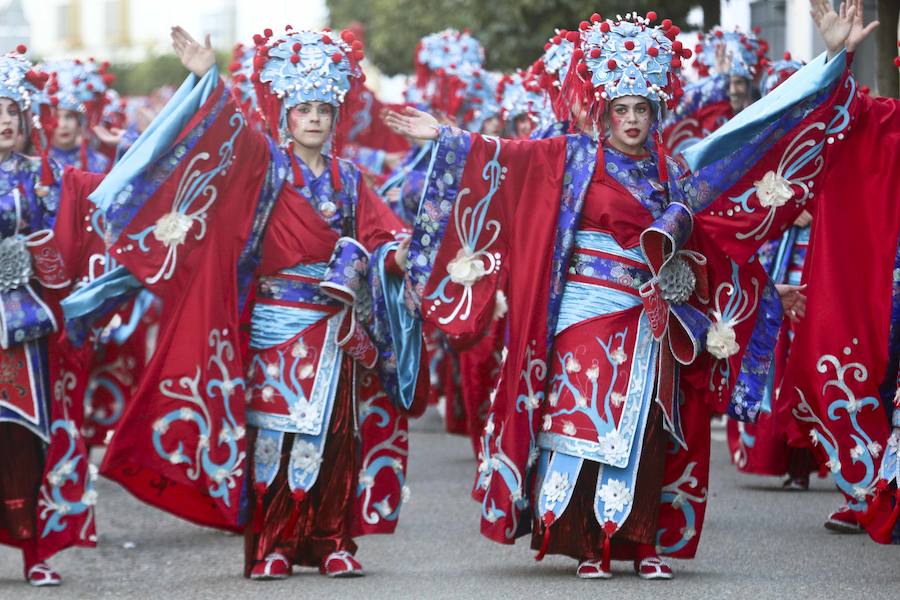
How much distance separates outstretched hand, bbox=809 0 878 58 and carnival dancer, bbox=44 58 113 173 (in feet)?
17.0

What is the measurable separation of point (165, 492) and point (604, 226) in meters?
1.93

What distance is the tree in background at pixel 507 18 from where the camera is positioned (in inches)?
580

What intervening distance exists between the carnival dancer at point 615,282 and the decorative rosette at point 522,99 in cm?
242

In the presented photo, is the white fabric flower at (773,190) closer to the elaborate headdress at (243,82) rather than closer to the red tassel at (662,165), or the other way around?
the red tassel at (662,165)

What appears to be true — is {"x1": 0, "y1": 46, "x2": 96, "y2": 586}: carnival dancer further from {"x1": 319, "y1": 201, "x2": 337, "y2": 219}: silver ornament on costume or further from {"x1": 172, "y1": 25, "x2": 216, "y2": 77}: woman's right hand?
{"x1": 319, "y1": 201, "x2": 337, "y2": 219}: silver ornament on costume

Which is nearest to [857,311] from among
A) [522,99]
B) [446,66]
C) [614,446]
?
[614,446]

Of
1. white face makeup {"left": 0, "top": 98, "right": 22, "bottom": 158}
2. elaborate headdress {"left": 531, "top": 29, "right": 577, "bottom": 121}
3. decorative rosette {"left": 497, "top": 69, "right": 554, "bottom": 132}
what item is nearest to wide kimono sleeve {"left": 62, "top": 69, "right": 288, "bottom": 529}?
white face makeup {"left": 0, "top": 98, "right": 22, "bottom": 158}

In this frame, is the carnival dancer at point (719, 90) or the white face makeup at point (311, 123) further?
the carnival dancer at point (719, 90)

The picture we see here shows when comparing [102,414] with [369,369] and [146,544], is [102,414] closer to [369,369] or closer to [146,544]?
[146,544]

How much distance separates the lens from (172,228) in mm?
7145

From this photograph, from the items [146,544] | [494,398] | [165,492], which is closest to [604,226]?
[494,398]

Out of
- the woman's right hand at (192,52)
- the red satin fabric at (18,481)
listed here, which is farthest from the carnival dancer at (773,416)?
the red satin fabric at (18,481)

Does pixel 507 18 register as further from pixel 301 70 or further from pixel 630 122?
pixel 630 122

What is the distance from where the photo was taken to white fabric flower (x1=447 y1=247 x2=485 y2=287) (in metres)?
7.06
